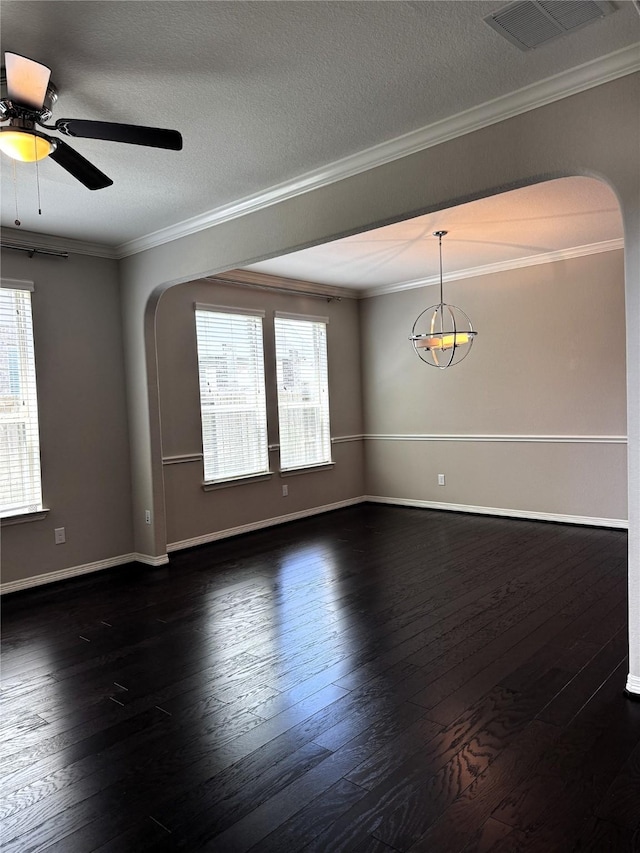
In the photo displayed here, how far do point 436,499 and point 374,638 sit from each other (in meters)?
3.68

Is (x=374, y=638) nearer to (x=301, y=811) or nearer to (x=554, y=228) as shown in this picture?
(x=301, y=811)

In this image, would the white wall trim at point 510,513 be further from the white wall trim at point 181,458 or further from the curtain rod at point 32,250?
the curtain rod at point 32,250

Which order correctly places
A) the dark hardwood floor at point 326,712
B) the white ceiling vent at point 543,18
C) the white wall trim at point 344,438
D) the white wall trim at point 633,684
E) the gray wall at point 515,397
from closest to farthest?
the dark hardwood floor at point 326,712 → the white ceiling vent at point 543,18 → the white wall trim at point 633,684 → the gray wall at point 515,397 → the white wall trim at point 344,438

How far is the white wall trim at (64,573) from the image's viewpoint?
423 cm

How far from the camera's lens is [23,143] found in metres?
2.19

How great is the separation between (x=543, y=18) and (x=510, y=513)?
4.84m

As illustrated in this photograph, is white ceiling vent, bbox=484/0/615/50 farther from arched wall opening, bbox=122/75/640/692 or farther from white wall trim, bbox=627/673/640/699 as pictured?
white wall trim, bbox=627/673/640/699

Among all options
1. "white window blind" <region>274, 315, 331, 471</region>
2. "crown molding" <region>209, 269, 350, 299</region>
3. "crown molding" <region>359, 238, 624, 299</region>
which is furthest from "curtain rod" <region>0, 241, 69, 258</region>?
"crown molding" <region>359, 238, 624, 299</region>

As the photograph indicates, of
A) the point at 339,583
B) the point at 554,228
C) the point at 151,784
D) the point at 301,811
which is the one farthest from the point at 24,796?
the point at 554,228

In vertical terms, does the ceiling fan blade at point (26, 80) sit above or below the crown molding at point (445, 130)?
below

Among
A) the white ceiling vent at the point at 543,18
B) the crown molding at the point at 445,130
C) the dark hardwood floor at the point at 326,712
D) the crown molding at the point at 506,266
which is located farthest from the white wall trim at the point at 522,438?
the white ceiling vent at the point at 543,18

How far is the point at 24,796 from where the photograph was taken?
2.01 meters

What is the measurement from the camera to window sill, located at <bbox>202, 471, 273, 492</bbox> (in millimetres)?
5488

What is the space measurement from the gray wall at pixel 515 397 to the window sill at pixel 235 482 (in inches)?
72.0
